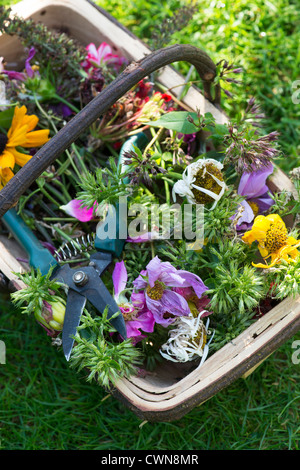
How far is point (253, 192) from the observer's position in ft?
3.43

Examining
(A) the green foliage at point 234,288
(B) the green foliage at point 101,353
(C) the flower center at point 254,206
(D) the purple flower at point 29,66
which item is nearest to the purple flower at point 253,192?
(C) the flower center at point 254,206

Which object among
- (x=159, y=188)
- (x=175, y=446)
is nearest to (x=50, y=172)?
(x=159, y=188)

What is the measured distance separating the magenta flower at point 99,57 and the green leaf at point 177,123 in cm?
26

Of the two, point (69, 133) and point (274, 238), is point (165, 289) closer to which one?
point (274, 238)

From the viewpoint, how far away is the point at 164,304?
0.97 meters

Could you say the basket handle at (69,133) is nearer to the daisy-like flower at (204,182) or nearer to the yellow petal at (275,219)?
the daisy-like flower at (204,182)

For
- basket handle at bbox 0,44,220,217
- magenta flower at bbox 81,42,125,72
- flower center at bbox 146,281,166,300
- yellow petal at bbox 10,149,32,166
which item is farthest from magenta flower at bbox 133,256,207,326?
magenta flower at bbox 81,42,125,72

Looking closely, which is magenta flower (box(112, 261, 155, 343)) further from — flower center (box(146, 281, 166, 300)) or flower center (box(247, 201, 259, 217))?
flower center (box(247, 201, 259, 217))

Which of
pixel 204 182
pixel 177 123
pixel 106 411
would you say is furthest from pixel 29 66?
pixel 106 411

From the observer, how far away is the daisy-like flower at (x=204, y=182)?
0.95 m

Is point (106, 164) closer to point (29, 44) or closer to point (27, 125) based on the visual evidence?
point (27, 125)

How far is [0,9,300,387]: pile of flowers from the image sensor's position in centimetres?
94

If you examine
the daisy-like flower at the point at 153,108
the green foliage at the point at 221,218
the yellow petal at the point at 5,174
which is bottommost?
the green foliage at the point at 221,218

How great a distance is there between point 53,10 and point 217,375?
3.05 ft
